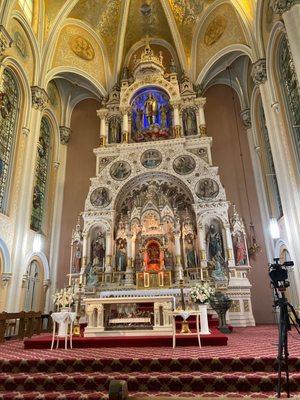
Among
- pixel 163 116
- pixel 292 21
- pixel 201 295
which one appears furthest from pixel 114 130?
pixel 201 295

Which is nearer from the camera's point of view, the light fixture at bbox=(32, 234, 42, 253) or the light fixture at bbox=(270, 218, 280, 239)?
the light fixture at bbox=(270, 218, 280, 239)

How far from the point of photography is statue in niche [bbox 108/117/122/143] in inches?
695

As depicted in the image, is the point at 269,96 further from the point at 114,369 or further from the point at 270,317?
the point at 114,369

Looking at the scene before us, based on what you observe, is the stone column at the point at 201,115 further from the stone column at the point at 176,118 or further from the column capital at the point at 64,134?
the column capital at the point at 64,134

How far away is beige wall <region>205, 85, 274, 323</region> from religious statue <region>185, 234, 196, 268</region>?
9.34 feet

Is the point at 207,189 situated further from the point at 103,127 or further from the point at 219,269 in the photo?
the point at 103,127

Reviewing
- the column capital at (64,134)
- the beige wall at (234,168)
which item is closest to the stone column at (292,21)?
the beige wall at (234,168)

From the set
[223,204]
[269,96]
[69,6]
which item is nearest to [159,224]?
[223,204]

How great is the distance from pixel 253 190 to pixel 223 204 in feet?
7.99

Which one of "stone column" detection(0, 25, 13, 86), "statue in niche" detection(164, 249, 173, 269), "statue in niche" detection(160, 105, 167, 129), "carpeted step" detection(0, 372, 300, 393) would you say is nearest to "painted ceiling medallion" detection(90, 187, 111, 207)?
"statue in niche" detection(164, 249, 173, 269)

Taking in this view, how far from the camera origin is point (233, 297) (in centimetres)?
1236

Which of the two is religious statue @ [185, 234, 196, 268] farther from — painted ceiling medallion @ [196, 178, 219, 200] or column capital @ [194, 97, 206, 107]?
column capital @ [194, 97, 206, 107]

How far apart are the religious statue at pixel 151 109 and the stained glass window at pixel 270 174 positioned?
19.7 feet

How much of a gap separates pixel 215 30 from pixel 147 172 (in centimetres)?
929
